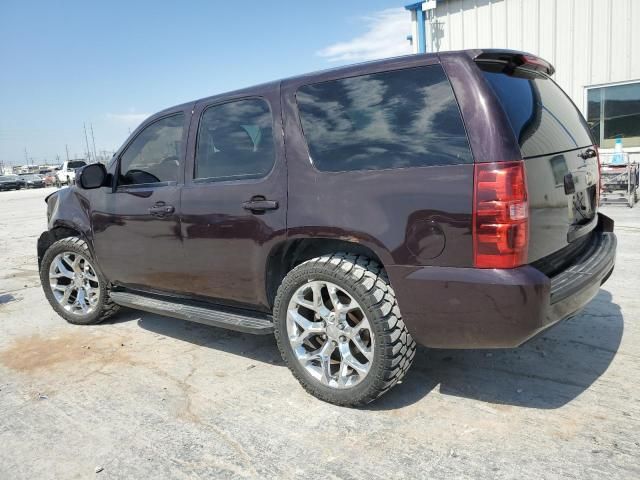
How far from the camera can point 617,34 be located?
11.3 m

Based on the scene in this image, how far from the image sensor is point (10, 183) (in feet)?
134

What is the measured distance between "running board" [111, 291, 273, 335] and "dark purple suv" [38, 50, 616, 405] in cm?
2

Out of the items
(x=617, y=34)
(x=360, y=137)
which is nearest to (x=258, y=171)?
(x=360, y=137)

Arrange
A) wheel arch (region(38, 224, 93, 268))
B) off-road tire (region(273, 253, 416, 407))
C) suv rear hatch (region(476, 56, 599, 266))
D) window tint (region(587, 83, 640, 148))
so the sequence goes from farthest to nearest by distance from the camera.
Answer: window tint (region(587, 83, 640, 148)) → wheel arch (region(38, 224, 93, 268)) → off-road tire (region(273, 253, 416, 407)) → suv rear hatch (region(476, 56, 599, 266))

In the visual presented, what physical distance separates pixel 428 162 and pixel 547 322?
3.12 feet

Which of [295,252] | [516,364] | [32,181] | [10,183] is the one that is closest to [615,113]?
[516,364]

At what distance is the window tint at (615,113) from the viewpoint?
11.6 metres

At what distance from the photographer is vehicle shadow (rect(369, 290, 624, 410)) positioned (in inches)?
119

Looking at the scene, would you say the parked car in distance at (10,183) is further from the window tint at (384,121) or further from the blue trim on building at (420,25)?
the window tint at (384,121)

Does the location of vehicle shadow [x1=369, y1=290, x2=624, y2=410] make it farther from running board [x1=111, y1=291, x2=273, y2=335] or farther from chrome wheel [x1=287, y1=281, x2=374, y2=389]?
running board [x1=111, y1=291, x2=273, y2=335]

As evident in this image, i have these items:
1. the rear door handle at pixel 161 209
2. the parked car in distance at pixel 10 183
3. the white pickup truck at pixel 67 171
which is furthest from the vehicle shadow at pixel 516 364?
the parked car in distance at pixel 10 183

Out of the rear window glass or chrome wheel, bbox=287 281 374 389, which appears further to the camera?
chrome wheel, bbox=287 281 374 389

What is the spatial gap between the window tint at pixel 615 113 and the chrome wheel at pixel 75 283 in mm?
11063

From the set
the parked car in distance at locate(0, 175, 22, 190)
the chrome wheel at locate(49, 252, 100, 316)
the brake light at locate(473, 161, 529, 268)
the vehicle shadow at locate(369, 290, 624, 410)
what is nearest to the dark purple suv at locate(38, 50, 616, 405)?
the brake light at locate(473, 161, 529, 268)
